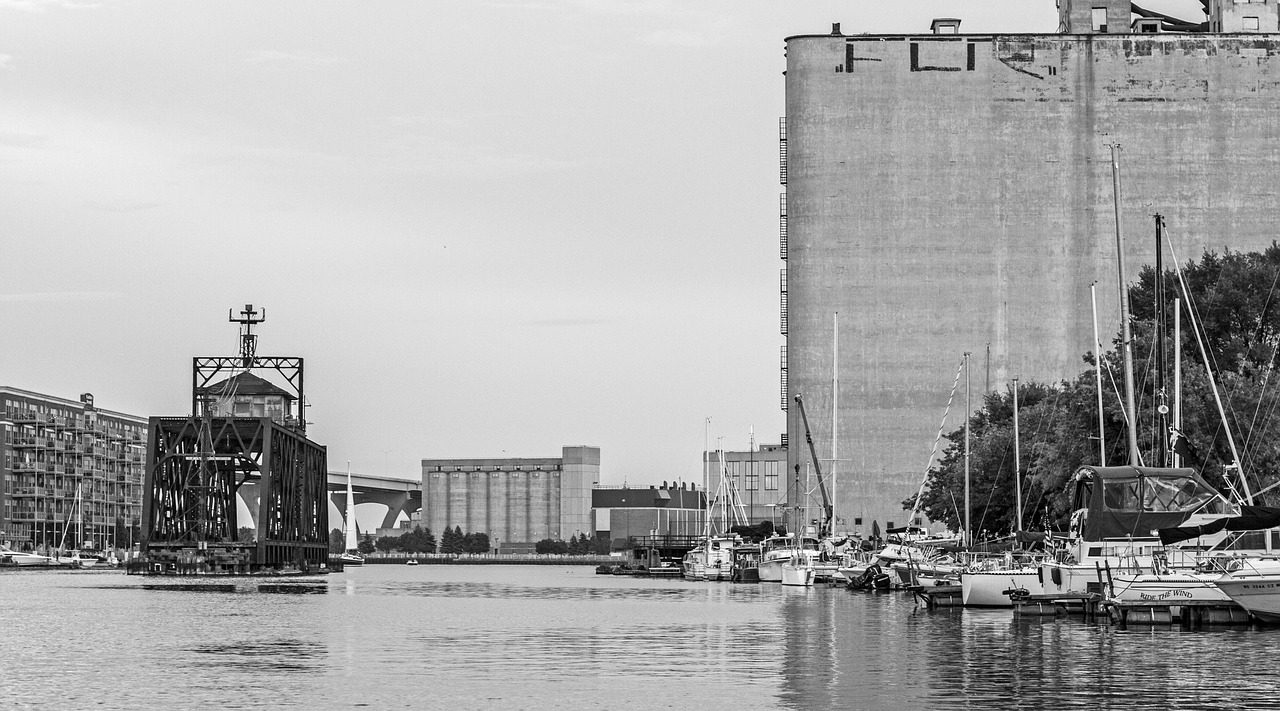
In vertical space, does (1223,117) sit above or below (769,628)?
above

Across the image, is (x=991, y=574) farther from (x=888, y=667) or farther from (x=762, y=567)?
(x=762, y=567)

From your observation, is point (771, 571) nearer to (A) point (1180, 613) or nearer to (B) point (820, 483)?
(B) point (820, 483)

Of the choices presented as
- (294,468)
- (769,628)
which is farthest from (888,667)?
(294,468)

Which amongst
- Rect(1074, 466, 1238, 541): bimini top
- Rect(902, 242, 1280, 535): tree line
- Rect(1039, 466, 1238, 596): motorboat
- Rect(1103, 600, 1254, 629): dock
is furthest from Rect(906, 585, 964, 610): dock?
Rect(1103, 600, 1254, 629): dock

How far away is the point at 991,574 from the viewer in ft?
200

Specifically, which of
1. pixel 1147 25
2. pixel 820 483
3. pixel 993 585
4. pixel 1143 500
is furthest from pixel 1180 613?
pixel 1147 25

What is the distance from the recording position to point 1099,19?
417 feet

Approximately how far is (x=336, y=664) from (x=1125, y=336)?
113ft

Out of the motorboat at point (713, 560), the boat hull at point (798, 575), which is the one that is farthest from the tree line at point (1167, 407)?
the motorboat at point (713, 560)

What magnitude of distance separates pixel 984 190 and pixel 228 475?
58.5 m

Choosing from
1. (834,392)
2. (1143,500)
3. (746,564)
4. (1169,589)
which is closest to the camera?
(1169,589)

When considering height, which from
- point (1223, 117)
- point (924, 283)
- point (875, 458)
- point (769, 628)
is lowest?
point (769, 628)

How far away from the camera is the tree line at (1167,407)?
6606 centimetres

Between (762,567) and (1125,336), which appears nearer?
(1125,336)
